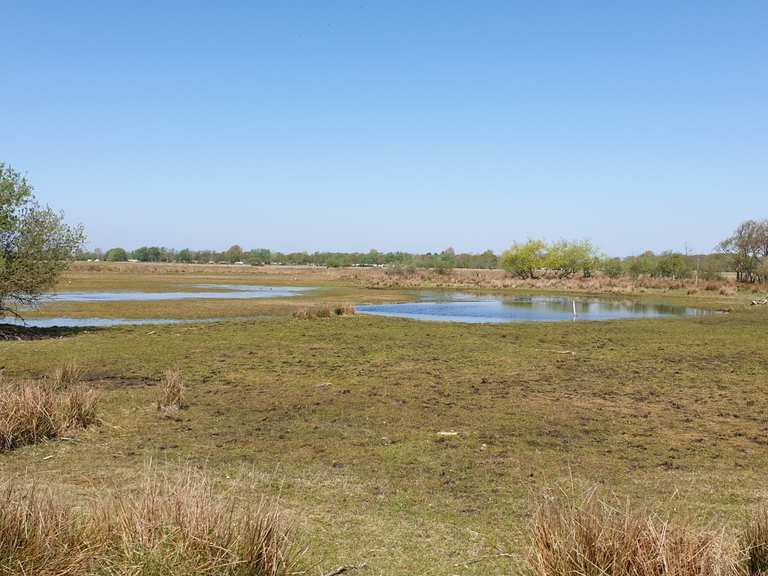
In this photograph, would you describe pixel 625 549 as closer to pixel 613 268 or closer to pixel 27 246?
pixel 27 246

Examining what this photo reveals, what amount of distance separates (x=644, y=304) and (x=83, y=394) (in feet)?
161

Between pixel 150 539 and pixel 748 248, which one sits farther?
pixel 748 248

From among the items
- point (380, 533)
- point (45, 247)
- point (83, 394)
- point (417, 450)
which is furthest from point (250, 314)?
point (380, 533)

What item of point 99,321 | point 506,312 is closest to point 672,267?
point 506,312

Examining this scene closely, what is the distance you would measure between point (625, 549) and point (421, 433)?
6.25 metres

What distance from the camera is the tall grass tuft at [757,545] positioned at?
4.83 metres

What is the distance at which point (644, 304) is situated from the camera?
5166cm

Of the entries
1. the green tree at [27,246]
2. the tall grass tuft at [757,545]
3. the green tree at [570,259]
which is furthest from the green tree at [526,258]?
the tall grass tuft at [757,545]

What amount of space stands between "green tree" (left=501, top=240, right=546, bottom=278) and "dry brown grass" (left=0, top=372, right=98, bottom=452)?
89771mm

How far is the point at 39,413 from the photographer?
9.77 metres

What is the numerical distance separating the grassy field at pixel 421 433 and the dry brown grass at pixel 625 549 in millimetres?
980

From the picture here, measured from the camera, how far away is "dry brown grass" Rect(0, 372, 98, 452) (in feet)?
30.6

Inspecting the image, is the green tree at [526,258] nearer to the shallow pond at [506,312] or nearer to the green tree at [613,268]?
the green tree at [613,268]

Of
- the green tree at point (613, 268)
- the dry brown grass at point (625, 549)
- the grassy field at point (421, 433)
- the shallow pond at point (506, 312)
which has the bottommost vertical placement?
the grassy field at point (421, 433)
